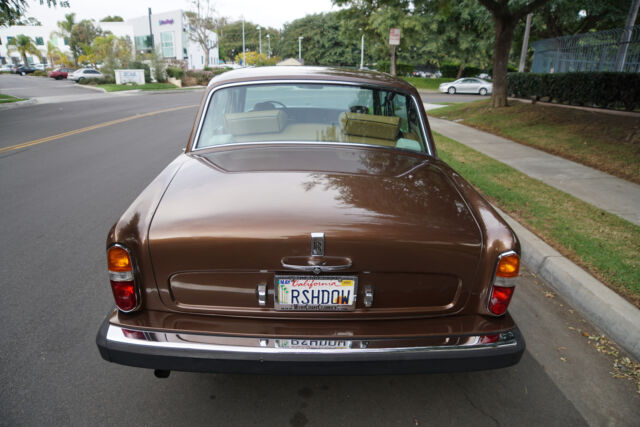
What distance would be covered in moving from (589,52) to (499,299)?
50.4ft

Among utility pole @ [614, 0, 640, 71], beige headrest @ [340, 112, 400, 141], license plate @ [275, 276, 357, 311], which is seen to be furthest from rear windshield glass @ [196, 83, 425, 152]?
utility pole @ [614, 0, 640, 71]

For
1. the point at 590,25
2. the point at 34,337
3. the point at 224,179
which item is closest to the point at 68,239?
the point at 34,337

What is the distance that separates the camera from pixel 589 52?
14008 mm

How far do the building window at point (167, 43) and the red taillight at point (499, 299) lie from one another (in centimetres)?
7627

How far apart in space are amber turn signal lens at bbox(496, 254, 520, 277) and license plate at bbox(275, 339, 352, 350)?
78cm

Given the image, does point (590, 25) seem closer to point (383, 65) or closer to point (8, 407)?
point (383, 65)

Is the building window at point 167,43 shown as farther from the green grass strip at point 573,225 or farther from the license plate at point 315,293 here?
the license plate at point 315,293

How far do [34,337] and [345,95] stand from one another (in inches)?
108

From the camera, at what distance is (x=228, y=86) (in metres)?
3.16

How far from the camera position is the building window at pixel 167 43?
69188mm

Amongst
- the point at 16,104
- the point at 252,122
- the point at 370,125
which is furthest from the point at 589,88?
the point at 16,104

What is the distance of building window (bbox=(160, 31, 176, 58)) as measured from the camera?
69188 mm

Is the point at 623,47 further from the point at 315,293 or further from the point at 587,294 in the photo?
the point at 315,293

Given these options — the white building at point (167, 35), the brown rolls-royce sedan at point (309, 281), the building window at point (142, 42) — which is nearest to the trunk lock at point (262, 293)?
the brown rolls-royce sedan at point (309, 281)
